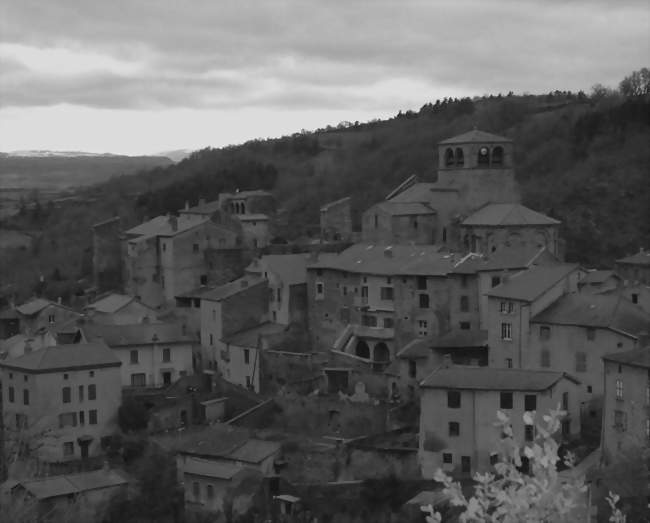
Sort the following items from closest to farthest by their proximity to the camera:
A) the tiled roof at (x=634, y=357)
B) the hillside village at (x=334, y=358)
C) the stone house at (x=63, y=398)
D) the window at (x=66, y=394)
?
the tiled roof at (x=634, y=357) < the hillside village at (x=334, y=358) < the stone house at (x=63, y=398) < the window at (x=66, y=394)

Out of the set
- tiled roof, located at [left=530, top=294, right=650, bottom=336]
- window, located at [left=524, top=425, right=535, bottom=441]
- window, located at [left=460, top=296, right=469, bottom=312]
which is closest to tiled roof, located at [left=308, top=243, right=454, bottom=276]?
window, located at [left=460, top=296, right=469, bottom=312]

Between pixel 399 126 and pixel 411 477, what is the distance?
72.6m

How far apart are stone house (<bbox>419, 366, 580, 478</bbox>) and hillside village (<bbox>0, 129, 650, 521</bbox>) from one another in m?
0.07

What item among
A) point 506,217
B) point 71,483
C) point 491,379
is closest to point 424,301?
point 506,217

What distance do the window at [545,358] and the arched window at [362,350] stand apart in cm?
1098

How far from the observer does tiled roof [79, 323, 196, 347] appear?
5712cm

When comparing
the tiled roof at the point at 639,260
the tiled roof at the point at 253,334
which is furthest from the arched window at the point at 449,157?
the tiled roof at the point at 253,334

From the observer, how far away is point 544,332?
45.2m

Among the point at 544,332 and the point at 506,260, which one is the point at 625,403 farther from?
the point at 506,260

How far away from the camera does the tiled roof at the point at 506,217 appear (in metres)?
56.9

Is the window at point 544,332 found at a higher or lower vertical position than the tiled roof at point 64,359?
higher

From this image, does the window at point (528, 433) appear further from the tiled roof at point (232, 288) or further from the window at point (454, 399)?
the tiled roof at point (232, 288)

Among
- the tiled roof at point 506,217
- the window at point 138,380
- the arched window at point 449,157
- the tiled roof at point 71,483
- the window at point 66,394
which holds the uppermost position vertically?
the arched window at point 449,157

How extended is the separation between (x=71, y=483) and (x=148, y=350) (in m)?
11.4
